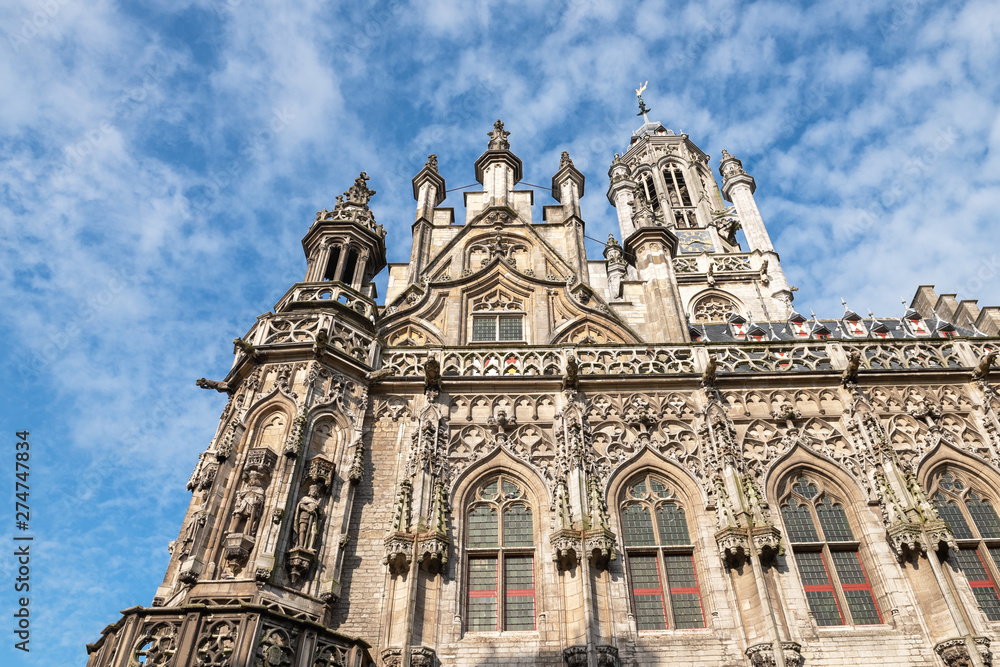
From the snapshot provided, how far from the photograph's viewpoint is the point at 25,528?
45.6 feet

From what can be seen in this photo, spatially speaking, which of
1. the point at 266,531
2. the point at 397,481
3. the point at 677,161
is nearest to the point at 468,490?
the point at 397,481

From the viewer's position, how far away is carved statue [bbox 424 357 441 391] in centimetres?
1619

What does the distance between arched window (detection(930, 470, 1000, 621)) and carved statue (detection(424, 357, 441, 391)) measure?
388 inches

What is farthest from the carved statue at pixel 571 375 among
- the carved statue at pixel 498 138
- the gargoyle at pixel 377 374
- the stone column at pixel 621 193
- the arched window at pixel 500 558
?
the stone column at pixel 621 193

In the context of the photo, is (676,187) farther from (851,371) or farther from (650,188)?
(851,371)

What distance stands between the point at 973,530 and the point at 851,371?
3.66m

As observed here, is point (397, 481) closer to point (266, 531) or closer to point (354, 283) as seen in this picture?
point (266, 531)

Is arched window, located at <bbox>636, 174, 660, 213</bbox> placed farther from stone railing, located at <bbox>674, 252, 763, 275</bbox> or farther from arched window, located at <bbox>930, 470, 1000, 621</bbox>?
arched window, located at <bbox>930, 470, 1000, 621</bbox>

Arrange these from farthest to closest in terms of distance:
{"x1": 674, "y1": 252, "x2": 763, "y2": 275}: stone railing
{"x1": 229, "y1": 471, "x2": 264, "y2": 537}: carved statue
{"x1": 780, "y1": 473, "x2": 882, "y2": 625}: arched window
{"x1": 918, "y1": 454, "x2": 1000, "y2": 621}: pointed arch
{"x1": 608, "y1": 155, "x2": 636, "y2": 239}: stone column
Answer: {"x1": 608, "y1": 155, "x2": 636, "y2": 239}: stone column
{"x1": 674, "y1": 252, "x2": 763, "y2": 275}: stone railing
{"x1": 918, "y1": 454, "x2": 1000, "y2": 621}: pointed arch
{"x1": 780, "y1": 473, "x2": 882, "y2": 625}: arched window
{"x1": 229, "y1": 471, "x2": 264, "y2": 537}: carved statue

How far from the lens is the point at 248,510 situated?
508 inches

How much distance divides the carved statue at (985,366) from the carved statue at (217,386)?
1567cm

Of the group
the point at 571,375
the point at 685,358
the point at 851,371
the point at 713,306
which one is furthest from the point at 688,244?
the point at 571,375

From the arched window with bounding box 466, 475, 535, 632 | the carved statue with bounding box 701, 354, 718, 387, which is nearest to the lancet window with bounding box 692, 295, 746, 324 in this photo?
A: the carved statue with bounding box 701, 354, 718, 387

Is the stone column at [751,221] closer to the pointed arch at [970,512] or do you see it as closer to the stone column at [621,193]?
the stone column at [621,193]
